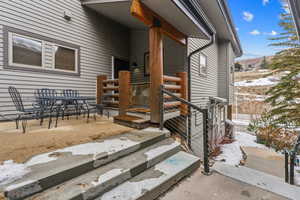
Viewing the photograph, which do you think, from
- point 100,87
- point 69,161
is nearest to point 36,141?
point 69,161

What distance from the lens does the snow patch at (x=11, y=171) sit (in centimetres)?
138

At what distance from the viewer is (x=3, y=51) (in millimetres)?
3516

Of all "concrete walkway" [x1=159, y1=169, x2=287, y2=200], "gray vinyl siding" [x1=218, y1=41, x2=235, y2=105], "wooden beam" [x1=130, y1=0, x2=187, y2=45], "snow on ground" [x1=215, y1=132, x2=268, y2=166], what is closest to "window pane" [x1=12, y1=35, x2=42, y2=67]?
"wooden beam" [x1=130, y1=0, x2=187, y2=45]

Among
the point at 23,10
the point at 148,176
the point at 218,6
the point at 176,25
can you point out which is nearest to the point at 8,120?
the point at 23,10

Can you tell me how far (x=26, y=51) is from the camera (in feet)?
12.7

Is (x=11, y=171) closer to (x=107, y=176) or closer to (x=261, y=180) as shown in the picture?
(x=107, y=176)

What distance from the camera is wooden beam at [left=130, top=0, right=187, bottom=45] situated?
9.04 feet

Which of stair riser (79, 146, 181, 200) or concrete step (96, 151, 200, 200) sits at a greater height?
stair riser (79, 146, 181, 200)

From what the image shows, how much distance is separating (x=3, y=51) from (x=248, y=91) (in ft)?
83.3

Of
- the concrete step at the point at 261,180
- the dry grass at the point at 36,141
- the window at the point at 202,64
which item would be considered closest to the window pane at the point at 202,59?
the window at the point at 202,64

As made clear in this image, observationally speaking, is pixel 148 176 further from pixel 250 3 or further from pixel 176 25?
pixel 250 3

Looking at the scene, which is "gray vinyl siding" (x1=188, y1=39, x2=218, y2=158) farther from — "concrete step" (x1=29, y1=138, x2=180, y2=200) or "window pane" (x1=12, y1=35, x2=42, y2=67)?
"window pane" (x1=12, y1=35, x2=42, y2=67)

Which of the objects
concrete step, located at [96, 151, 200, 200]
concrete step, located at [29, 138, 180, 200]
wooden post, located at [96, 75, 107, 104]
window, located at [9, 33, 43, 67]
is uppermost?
window, located at [9, 33, 43, 67]

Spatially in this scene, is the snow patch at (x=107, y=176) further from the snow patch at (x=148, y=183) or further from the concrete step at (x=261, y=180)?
the concrete step at (x=261, y=180)
